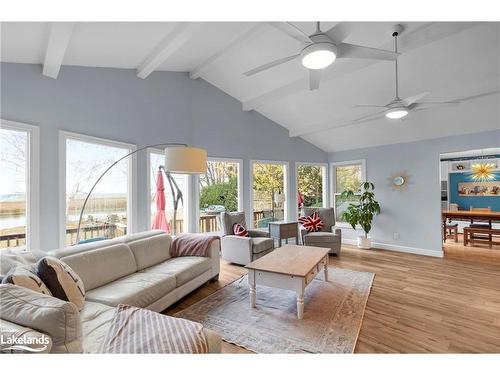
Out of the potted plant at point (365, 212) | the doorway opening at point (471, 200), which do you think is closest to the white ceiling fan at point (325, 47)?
the potted plant at point (365, 212)

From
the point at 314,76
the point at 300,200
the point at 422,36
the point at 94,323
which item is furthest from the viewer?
the point at 300,200

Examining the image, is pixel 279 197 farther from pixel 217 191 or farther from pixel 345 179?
pixel 345 179

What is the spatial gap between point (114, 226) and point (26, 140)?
151cm

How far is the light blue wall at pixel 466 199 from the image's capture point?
7.32m

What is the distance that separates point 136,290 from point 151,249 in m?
0.84

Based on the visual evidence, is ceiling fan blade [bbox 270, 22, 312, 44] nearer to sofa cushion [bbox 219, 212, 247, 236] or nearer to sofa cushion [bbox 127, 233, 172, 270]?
sofa cushion [bbox 127, 233, 172, 270]

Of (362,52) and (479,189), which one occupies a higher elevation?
(362,52)

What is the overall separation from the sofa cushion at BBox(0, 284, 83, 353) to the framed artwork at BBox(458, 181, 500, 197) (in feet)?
33.4

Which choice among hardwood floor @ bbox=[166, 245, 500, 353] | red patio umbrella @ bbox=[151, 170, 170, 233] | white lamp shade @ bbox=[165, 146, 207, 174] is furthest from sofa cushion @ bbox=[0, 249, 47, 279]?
red patio umbrella @ bbox=[151, 170, 170, 233]

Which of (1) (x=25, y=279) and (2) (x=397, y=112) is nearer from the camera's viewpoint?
(1) (x=25, y=279)

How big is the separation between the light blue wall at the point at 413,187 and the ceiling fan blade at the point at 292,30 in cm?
424

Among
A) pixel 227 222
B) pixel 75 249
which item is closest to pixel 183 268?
pixel 75 249

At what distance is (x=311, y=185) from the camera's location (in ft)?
20.2

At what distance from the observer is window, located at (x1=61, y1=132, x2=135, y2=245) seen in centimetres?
305
